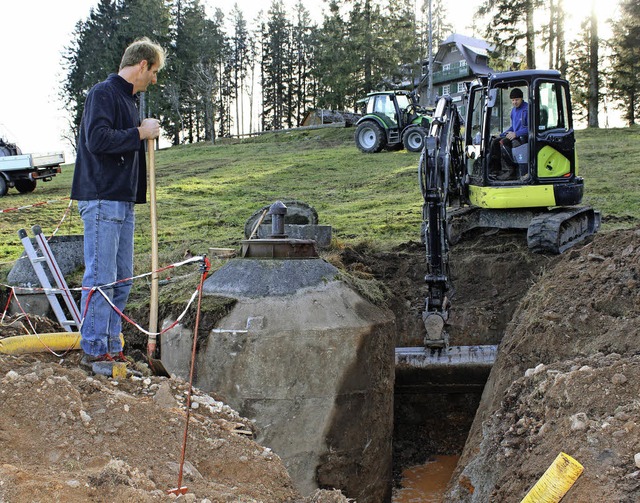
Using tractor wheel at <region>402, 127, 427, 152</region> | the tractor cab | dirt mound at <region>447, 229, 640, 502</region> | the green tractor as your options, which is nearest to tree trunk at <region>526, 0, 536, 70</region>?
the green tractor

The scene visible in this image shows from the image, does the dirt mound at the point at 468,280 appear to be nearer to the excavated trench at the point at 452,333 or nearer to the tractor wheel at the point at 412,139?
the excavated trench at the point at 452,333

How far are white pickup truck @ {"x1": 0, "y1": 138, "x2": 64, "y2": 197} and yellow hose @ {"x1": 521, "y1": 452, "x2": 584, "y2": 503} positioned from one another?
20137 mm

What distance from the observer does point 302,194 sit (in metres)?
19.4

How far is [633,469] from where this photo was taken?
3699 millimetres

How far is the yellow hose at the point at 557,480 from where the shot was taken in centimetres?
384

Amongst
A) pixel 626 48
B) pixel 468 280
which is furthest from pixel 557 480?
pixel 626 48

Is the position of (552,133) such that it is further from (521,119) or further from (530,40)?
(530,40)

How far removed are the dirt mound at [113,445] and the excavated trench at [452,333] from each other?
423 cm

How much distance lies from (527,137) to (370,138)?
1653cm

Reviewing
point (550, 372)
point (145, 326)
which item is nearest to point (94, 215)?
point (550, 372)

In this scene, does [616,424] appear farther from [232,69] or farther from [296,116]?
[232,69]

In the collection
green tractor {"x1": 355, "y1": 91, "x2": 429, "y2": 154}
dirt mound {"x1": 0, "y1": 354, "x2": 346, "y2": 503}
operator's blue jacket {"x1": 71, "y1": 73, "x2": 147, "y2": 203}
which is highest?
green tractor {"x1": 355, "y1": 91, "x2": 429, "y2": 154}

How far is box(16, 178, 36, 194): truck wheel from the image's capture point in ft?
72.3

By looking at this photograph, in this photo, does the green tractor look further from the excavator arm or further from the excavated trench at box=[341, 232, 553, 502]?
the excavator arm
